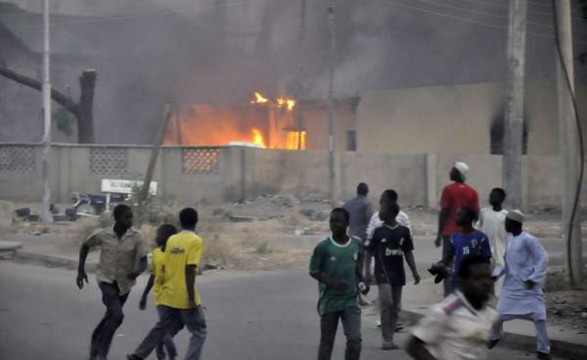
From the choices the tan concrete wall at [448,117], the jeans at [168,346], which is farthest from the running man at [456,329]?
the tan concrete wall at [448,117]

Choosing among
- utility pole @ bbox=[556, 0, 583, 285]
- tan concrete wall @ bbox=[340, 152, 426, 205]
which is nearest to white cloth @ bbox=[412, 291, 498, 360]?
utility pole @ bbox=[556, 0, 583, 285]

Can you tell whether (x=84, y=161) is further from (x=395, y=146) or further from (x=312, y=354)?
(x=312, y=354)

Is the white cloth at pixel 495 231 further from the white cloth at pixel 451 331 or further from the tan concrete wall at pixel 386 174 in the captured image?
the tan concrete wall at pixel 386 174

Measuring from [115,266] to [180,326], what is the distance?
0.80 metres

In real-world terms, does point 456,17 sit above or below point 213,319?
above

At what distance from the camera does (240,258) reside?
15.8 meters

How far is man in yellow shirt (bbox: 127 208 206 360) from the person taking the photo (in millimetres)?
7098

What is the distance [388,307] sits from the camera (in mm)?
8734

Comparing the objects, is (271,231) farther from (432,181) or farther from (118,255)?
(118,255)

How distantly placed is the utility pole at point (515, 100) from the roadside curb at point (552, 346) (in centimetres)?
407

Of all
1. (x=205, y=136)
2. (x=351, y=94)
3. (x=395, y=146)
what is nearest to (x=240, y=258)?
(x=395, y=146)

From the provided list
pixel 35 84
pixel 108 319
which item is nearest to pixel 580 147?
pixel 108 319

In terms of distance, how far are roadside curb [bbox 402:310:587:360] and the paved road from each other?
14cm

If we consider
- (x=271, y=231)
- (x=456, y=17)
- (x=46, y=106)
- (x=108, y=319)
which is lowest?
(x=271, y=231)
